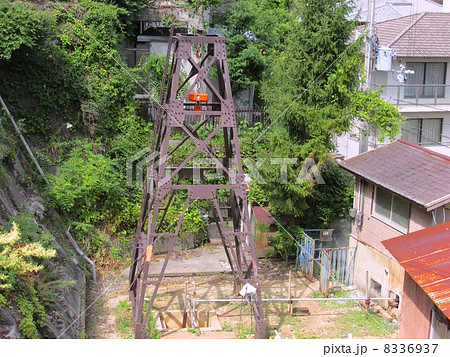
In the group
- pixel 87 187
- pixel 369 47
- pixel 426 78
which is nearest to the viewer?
pixel 87 187

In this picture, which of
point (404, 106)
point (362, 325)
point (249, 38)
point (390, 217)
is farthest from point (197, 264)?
point (404, 106)

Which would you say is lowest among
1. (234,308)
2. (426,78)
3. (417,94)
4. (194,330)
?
(234,308)

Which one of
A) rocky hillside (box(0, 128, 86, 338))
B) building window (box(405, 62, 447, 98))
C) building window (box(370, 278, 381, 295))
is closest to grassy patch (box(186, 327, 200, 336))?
rocky hillside (box(0, 128, 86, 338))

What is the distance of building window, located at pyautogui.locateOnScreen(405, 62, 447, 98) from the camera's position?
22.5 meters

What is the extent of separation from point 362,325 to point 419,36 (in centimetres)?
1382

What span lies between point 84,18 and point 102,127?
4.09 m

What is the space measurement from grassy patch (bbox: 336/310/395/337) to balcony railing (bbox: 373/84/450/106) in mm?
10476

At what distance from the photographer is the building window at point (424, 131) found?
22.6 metres

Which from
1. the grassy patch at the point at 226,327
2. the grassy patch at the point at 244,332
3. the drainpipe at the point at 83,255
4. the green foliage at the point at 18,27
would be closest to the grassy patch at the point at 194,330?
the grassy patch at the point at 226,327

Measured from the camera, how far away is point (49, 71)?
19484 mm

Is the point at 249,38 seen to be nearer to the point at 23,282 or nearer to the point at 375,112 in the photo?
the point at 375,112

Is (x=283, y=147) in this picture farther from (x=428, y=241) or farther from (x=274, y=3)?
(x=274, y=3)

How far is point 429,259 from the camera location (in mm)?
8930

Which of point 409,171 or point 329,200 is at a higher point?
point 409,171
